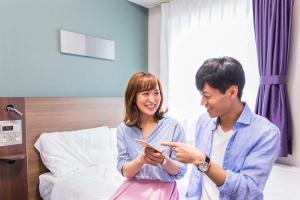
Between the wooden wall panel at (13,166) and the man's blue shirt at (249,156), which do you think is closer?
the man's blue shirt at (249,156)

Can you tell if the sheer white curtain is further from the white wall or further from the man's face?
the man's face

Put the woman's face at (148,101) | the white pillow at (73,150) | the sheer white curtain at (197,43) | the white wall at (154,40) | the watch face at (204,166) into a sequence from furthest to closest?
the white wall at (154,40)
the sheer white curtain at (197,43)
the white pillow at (73,150)
the woman's face at (148,101)
the watch face at (204,166)

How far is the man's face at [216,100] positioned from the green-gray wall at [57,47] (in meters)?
1.80

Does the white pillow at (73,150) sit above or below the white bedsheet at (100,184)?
above

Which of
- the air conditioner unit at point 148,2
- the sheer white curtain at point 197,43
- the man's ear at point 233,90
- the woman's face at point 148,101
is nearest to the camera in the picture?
the man's ear at point 233,90

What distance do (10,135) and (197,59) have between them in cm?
214

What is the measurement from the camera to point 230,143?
1035 mm

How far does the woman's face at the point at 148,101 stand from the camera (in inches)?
50.4

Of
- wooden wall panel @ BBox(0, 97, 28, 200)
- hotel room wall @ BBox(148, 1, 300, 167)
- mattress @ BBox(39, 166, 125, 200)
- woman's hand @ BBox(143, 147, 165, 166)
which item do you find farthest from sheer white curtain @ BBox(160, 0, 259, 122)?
wooden wall panel @ BBox(0, 97, 28, 200)

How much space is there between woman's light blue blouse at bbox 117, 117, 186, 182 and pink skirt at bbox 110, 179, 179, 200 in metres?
0.03

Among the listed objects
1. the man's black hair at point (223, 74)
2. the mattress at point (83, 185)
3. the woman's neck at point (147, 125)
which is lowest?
the mattress at point (83, 185)

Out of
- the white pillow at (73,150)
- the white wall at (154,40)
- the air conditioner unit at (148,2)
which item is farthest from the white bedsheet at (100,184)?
the air conditioner unit at (148,2)

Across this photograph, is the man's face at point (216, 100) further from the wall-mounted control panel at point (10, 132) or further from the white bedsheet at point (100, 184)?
the wall-mounted control panel at point (10, 132)

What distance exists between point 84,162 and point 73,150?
0.50 feet
